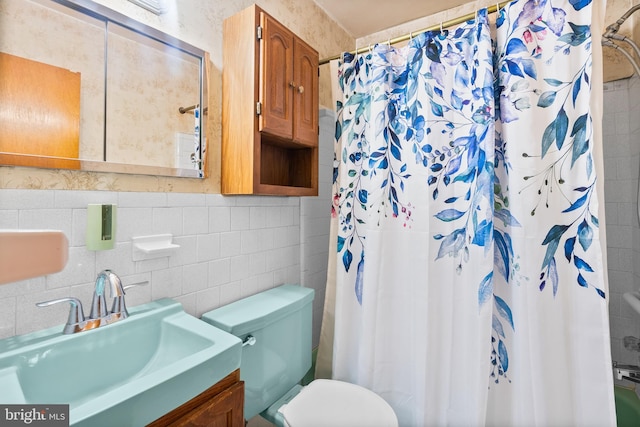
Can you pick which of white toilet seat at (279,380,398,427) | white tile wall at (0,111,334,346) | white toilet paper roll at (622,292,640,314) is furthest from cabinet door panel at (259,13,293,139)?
white toilet paper roll at (622,292,640,314)

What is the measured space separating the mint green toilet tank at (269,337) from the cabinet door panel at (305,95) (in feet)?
2.49

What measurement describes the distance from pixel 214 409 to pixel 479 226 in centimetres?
110

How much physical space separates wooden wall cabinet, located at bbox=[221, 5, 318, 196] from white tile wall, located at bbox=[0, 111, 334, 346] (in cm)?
18

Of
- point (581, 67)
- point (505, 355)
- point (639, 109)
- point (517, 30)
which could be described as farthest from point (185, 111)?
point (639, 109)

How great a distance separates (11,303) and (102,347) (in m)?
0.26

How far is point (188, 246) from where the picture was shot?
3.96 ft

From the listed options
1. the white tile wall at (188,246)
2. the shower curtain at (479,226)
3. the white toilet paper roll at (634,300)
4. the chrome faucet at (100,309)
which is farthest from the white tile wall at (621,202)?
A: the chrome faucet at (100,309)

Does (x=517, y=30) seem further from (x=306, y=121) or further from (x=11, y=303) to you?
(x=11, y=303)

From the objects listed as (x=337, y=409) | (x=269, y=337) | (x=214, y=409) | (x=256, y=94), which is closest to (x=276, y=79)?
(x=256, y=94)

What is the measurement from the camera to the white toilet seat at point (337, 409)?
1.19 metres

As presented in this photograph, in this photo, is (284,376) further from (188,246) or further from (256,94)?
(256,94)

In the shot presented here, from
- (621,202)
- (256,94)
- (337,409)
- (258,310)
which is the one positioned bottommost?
(337,409)

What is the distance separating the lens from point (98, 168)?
3.16 feet

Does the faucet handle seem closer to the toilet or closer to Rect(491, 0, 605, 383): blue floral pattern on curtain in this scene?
the toilet
